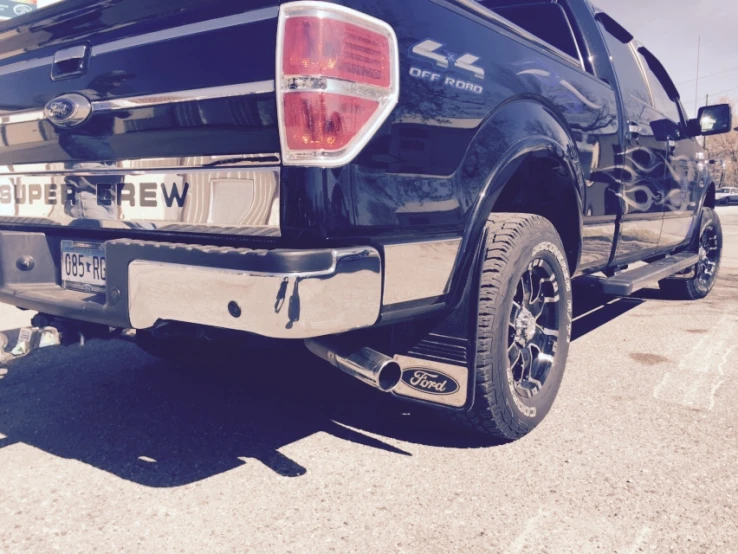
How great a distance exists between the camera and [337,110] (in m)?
1.80

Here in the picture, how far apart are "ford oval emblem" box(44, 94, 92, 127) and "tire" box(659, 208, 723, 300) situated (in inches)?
202

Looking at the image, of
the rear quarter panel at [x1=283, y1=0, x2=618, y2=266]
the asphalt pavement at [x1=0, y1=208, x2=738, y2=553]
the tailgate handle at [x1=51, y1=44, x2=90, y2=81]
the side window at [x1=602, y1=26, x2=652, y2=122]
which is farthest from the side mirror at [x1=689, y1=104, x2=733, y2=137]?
the tailgate handle at [x1=51, y1=44, x2=90, y2=81]

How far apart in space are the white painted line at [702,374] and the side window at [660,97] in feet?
5.47

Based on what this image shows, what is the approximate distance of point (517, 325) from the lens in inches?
108

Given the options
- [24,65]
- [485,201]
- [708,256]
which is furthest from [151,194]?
[708,256]

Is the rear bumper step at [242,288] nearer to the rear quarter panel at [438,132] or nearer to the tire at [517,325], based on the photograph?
the rear quarter panel at [438,132]

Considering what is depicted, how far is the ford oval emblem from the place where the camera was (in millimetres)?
2211

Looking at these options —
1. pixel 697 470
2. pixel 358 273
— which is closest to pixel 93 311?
pixel 358 273

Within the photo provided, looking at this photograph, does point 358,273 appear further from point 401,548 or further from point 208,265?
point 401,548

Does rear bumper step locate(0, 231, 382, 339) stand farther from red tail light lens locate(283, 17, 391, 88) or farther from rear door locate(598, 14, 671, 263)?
rear door locate(598, 14, 671, 263)

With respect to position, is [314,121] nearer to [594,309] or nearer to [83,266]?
[83,266]

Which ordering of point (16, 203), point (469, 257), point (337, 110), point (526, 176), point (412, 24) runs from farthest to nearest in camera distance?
point (526, 176) → point (16, 203) → point (469, 257) → point (412, 24) → point (337, 110)

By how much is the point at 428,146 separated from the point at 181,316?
3.00ft

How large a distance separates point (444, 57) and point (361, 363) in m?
1.02
